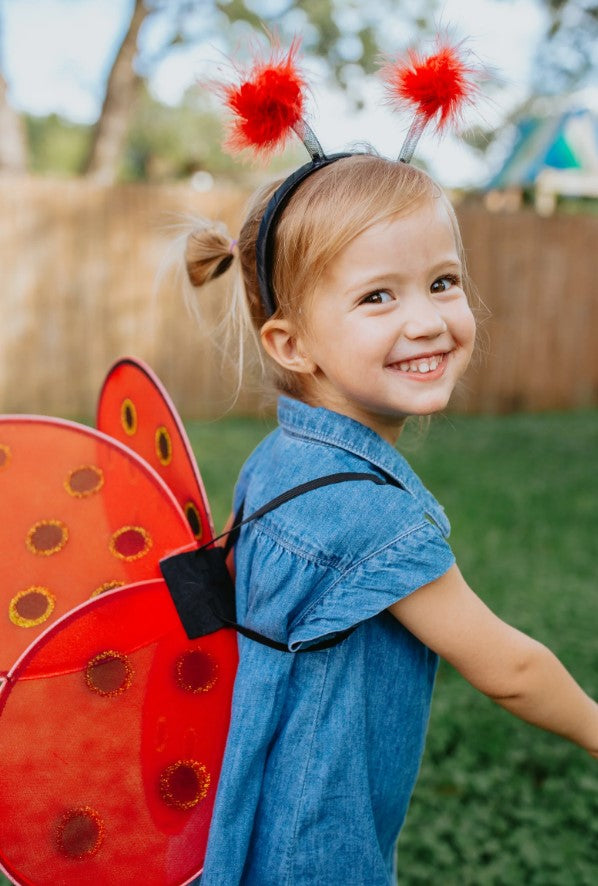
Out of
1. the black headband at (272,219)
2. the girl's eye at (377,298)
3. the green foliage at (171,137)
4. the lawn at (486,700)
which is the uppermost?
the black headband at (272,219)

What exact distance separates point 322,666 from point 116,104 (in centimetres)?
1085

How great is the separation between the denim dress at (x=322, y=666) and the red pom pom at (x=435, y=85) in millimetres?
497

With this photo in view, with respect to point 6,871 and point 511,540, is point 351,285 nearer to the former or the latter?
point 6,871

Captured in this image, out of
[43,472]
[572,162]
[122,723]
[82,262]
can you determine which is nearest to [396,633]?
[122,723]

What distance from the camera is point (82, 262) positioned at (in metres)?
8.12

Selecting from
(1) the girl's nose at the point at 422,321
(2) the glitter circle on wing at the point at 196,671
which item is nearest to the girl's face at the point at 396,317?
(1) the girl's nose at the point at 422,321

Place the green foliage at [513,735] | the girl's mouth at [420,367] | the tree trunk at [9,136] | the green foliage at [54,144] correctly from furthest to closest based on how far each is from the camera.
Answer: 1. the green foliage at [54,144]
2. the tree trunk at [9,136]
3. the green foliage at [513,735]
4. the girl's mouth at [420,367]

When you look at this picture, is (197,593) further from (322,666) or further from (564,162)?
(564,162)

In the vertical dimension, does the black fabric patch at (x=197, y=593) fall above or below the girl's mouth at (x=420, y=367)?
below

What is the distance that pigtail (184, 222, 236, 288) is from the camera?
1474 mm

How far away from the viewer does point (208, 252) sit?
1.48m

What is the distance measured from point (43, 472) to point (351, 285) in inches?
20.2

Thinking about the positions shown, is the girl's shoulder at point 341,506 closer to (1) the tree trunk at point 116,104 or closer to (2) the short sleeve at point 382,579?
(2) the short sleeve at point 382,579

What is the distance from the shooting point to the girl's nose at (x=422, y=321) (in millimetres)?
1192
